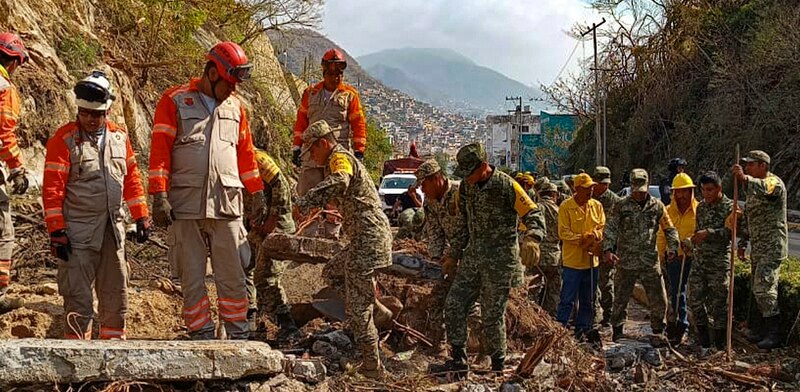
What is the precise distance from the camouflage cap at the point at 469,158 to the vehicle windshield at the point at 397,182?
14.1 meters

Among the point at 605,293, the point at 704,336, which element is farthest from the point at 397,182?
the point at 704,336

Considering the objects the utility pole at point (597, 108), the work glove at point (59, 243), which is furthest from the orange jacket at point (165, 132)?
the utility pole at point (597, 108)

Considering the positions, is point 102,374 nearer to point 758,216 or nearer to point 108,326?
point 108,326

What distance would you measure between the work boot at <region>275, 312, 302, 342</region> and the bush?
4729 mm

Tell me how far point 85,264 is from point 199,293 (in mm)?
765

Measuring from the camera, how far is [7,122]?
5.11 metres

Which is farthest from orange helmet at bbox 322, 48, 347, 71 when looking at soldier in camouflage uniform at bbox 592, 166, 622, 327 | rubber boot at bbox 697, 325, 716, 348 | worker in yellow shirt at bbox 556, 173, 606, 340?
rubber boot at bbox 697, 325, 716, 348

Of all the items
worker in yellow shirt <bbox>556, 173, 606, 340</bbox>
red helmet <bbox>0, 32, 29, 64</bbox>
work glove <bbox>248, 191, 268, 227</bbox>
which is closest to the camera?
red helmet <bbox>0, 32, 29, 64</bbox>

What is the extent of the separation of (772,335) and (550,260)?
2.26m

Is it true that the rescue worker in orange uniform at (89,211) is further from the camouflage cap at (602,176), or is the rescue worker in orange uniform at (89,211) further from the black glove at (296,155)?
the camouflage cap at (602,176)

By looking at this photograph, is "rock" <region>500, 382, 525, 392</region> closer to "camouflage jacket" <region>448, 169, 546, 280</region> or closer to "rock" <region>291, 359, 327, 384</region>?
"camouflage jacket" <region>448, 169, 546, 280</region>

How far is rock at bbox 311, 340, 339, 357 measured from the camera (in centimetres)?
592

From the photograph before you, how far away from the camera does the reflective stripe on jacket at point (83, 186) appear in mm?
4688

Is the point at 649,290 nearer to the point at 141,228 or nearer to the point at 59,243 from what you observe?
the point at 141,228
